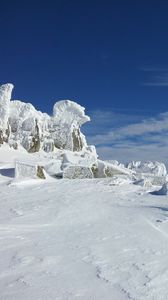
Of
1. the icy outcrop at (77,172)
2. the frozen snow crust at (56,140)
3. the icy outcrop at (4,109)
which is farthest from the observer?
the icy outcrop at (4,109)

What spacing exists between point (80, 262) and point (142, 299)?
6.12ft

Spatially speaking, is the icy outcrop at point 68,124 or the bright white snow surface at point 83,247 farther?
the icy outcrop at point 68,124

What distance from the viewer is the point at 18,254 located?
7.16 meters

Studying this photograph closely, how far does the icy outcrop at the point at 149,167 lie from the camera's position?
45.4 m

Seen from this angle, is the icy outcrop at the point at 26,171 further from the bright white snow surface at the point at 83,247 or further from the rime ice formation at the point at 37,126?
the rime ice formation at the point at 37,126

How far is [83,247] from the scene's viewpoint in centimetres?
755

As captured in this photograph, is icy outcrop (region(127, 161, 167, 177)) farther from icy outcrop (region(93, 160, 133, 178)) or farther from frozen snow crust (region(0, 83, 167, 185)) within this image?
icy outcrop (region(93, 160, 133, 178))

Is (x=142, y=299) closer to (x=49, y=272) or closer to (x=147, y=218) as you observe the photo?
(x=49, y=272)

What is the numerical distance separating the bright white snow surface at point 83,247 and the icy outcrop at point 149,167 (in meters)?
31.3

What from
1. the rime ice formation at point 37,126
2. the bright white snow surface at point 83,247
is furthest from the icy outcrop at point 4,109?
the bright white snow surface at point 83,247

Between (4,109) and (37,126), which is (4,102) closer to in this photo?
(4,109)

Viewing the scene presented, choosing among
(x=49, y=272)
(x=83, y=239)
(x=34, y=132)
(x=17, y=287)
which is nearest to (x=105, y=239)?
(x=83, y=239)

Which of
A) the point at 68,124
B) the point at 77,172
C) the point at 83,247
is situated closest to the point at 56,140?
the point at 68,124

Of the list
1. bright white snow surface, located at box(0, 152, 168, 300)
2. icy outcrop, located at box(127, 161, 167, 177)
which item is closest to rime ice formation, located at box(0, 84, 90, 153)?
icy outcrop, located at box(127, 161, 167, 177)
